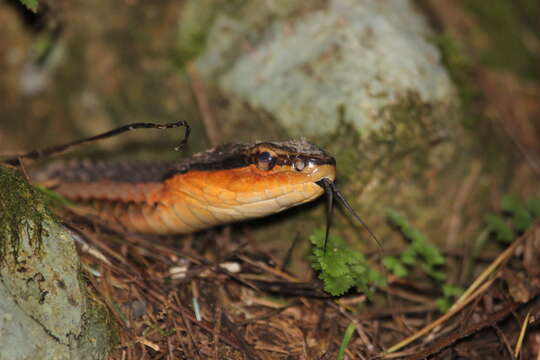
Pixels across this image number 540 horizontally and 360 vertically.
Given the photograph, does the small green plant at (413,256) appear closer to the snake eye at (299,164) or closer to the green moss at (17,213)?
the snake eye at (299,164)

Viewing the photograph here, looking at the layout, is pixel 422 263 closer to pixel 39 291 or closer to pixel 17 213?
pixel 39 291

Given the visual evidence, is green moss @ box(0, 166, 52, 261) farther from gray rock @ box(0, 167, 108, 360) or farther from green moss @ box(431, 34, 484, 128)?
green moss @ box(431, 34, 484, 128)

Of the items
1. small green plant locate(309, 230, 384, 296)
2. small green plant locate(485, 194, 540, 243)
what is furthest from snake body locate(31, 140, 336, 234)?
small green plant locate(485, 194, 540, 243)

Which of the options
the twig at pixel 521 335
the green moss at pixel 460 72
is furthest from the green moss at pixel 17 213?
the green moss at pixel 460 72

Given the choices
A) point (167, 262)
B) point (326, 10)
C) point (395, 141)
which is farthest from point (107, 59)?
point (395, 141)

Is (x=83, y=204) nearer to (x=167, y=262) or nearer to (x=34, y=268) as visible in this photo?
(x=167, y=262)

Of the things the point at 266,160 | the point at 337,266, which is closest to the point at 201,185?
the point at 266,160
